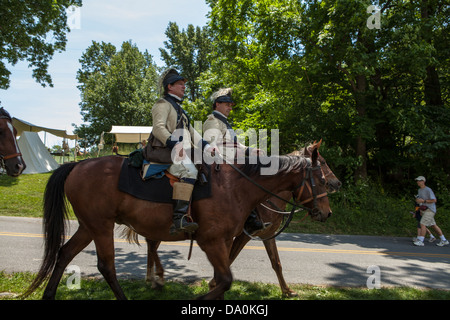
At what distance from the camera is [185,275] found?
587cm

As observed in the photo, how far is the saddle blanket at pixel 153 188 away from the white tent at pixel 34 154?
17683 mm

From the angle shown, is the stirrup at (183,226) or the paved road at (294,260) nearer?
the stirrup at (183,226)

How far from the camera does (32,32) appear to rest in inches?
668

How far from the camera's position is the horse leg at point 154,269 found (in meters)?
4.98

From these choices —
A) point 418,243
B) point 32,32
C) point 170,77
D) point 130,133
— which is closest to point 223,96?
point 170,77

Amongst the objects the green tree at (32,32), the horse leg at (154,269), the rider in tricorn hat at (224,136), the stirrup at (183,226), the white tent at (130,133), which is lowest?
the horse leg at (154,269)

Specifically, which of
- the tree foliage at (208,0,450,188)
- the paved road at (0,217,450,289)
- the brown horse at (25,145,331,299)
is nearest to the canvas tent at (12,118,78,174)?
the paved road at (0,217,450,289)

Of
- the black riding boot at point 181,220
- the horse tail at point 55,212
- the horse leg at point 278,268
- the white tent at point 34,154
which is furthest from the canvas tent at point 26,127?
the black riding boot at point 181,220

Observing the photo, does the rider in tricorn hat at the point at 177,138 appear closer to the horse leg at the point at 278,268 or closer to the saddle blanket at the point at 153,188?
the saddle blanket at the point at 153,188

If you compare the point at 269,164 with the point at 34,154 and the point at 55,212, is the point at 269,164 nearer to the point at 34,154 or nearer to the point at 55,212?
the point at 55,212

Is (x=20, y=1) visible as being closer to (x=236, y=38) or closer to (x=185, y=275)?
(x=236, y=38)

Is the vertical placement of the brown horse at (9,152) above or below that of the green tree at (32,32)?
below

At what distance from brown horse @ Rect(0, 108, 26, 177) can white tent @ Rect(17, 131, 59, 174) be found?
1622cm

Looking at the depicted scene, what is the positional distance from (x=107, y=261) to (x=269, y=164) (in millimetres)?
2403
